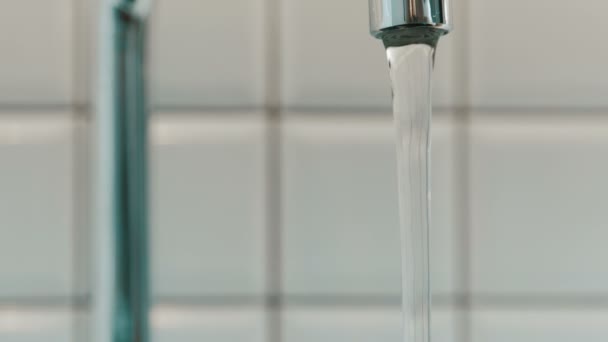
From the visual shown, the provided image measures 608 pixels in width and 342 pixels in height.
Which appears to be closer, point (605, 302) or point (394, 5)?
point (394, 5)

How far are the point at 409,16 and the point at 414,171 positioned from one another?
0.06 m

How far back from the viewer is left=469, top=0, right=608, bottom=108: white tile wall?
0.48 metres

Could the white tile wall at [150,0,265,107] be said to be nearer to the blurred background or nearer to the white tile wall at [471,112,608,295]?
the blurred background

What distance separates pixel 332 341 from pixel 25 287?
225mm

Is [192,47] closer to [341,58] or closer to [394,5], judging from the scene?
[341,58]

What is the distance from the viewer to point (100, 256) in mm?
326

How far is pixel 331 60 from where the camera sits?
0.48 meters

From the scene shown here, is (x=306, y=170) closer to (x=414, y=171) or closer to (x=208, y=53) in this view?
(x=208, y=53)

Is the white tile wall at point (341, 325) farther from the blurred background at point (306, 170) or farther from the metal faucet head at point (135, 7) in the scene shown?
the metal faucet head at point (135, 7)

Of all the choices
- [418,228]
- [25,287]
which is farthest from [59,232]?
[418,228]

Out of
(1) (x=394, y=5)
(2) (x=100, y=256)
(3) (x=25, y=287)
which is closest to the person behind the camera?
(1) (x=394, y=5)

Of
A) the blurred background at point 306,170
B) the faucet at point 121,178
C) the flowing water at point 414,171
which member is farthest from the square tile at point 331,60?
the flowing water at point 414,171

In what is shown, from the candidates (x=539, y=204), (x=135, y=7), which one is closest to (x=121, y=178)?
(x=135, y=7)

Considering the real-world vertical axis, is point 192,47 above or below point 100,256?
above
